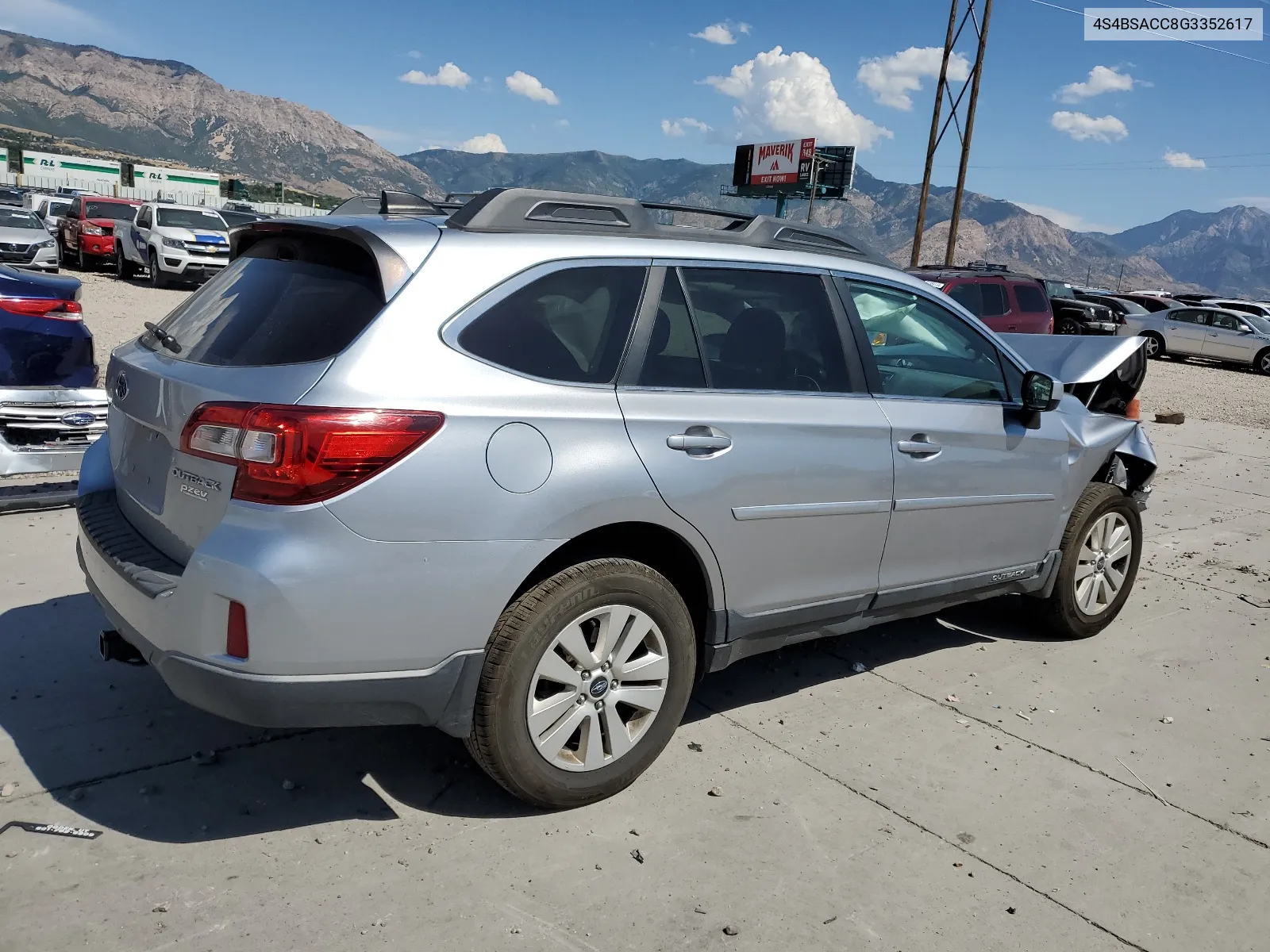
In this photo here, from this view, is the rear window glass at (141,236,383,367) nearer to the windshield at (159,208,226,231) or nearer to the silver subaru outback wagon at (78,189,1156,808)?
the silver subaru outback wagon at (78,189,1156,808)

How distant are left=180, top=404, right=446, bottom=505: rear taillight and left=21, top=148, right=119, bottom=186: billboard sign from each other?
85791 mm

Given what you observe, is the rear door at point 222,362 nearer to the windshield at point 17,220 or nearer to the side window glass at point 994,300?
the side window glass at point 994,300

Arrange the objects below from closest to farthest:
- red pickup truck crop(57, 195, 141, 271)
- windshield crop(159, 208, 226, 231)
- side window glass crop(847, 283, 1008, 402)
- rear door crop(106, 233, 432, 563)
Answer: rear door crop(106, 233, 432, 563), side window glass crop(847, 283, 1008, 402), windshield crop(159, 208, 226, 231), red pickup truck crop(57, 195, 141, 271)

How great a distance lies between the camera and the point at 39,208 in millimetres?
32281

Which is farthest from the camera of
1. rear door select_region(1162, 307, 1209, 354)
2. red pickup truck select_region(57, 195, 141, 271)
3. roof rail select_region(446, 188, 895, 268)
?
rear door select_region(1162, 307, 1209, 354)

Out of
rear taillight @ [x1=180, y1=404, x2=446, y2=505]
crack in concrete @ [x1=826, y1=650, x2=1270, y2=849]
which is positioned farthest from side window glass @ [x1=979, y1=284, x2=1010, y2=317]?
rear taillight @ [x1=180, y1=404, x2=446, y2=505]

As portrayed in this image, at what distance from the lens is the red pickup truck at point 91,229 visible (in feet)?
85.4

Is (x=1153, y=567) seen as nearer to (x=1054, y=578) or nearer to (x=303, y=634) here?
(x=1054, y=578)

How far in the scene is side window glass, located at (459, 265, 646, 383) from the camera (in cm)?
301

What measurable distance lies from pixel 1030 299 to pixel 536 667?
16.0 meters

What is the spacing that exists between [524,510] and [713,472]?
2.39ft

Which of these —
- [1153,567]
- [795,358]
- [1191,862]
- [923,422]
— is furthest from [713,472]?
[1153,567]

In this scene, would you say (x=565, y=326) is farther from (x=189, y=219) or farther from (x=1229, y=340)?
(x=1229, y=340)

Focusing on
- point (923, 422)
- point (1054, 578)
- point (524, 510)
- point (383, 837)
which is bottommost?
point (383, 837)
